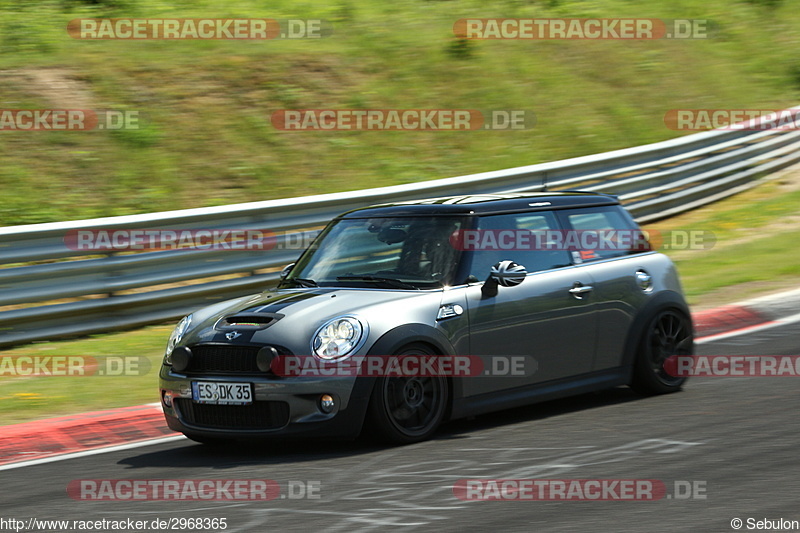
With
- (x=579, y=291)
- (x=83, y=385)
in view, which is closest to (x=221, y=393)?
(x=579, y=291)

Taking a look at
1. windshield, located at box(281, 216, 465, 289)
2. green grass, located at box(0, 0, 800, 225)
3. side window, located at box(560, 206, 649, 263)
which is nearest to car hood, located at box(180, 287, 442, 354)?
windshield, located at box(281, 216, 465, 289)

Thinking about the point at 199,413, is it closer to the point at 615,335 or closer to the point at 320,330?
the point at 320,330

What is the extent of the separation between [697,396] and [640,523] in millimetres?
3177

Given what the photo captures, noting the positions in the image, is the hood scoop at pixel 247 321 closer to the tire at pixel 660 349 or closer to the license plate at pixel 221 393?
the license plate at pixel 221 393

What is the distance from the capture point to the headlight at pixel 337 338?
20.5ft

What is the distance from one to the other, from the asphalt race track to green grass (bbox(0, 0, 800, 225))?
715 centimetres

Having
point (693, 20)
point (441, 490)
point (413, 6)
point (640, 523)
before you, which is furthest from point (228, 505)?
point (693, 20)

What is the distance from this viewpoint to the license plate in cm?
629

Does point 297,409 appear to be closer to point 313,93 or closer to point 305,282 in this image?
point 305,282

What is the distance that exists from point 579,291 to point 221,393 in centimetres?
262

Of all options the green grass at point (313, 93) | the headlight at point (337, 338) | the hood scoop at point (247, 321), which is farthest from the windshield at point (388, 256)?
the green grass at point (313, 93)

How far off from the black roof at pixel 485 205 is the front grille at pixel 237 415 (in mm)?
1788

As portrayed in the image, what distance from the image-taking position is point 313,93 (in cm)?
1648

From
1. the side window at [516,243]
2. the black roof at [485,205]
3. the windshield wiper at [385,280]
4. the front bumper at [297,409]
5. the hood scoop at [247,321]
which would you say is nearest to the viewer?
the front bumper at [297,409]
